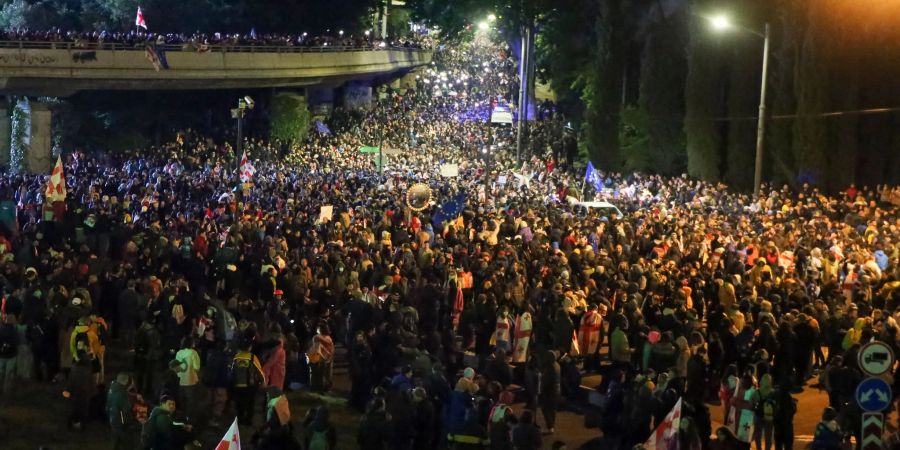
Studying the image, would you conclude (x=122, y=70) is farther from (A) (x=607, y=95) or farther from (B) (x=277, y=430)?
(B) (x=277, y=430)

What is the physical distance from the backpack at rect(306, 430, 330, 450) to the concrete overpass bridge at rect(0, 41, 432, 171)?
105 feet

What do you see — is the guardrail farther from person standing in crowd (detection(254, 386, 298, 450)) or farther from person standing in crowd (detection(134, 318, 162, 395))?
person standing in crowd (detection(254, 386, 298, 450))

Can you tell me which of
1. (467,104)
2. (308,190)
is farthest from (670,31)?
(467,104)

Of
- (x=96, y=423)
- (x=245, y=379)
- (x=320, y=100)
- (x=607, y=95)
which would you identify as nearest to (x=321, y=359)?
(x=245, y=379)

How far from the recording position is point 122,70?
1706 inches

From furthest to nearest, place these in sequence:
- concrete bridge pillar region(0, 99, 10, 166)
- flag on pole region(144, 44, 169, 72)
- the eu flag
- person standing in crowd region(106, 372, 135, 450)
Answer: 1. flag on pole region(144, 44, 169, 72)
2. concrete bridge pillar region(0, 99, 10, 166)
3. the eu flag
4. person standing in crowd region(106, 372, 135, 450)

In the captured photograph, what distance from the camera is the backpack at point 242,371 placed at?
13.8 metres

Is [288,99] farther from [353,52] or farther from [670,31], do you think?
[670,31]

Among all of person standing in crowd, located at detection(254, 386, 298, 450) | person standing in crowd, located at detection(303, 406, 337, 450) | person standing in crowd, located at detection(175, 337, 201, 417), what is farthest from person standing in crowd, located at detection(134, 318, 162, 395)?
person standing in crowd, located at detection(303, 406, 337, 450)

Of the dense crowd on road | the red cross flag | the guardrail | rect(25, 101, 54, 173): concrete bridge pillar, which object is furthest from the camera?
rect(25, 101, 54, 173): concrete bridge pillar

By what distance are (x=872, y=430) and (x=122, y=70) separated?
36.1 m

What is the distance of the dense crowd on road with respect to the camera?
1268 cm

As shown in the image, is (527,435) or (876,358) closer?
(527,435)

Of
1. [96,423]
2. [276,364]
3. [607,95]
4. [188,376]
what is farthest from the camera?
[607,95]
